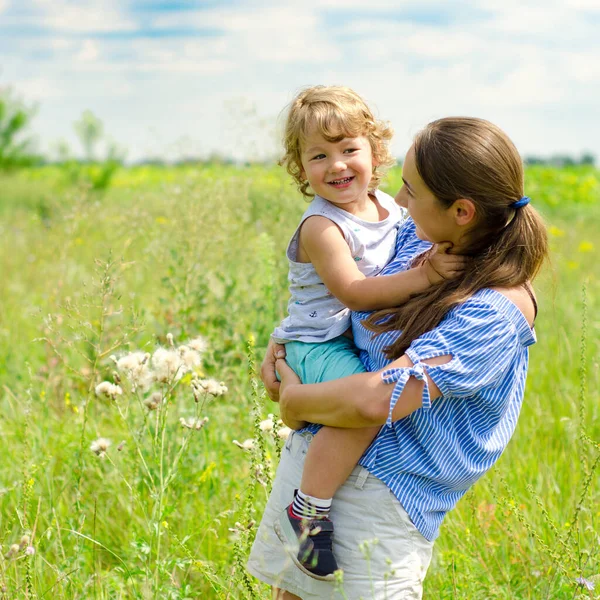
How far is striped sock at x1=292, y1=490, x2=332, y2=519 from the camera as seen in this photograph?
1.83 meters

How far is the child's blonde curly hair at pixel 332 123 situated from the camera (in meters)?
2.17

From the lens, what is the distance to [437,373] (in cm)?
168

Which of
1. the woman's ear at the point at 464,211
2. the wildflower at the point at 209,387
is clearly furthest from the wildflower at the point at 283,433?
the woman's ear at the point at 464,211

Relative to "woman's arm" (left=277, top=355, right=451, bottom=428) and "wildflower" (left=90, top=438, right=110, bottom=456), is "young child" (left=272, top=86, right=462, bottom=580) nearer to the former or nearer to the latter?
"woman's arm" (left=277, top=355, right=451, bottom=428)

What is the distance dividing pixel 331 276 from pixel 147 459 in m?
1.36

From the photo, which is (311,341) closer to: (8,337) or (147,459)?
(147,459)

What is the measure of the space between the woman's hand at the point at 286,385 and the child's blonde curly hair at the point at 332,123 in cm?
61

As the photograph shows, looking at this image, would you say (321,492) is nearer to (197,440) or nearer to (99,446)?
(99,446)

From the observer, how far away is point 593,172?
939 inches

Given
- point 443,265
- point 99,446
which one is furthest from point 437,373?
point 99,446

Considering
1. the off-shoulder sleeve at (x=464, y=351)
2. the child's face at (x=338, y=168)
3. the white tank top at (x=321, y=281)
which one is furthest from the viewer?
the child's face at (x=338, y=168)

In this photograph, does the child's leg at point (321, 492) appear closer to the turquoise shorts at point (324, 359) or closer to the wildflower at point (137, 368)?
the turquoise shorts at point (324, 359)

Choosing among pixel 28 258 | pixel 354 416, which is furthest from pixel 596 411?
pixel 28 258

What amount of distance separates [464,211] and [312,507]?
77 cm
